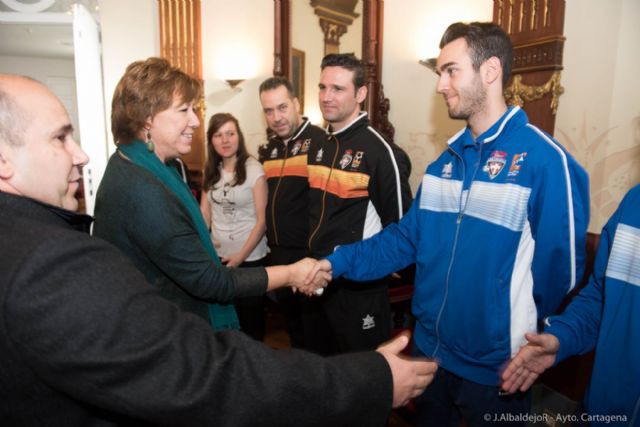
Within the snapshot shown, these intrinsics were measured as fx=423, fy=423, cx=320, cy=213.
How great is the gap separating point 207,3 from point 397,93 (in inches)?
87.2

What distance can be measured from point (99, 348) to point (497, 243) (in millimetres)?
1110

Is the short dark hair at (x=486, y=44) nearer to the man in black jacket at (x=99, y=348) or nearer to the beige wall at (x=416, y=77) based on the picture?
the man in black jacket at (x=99, y=348)

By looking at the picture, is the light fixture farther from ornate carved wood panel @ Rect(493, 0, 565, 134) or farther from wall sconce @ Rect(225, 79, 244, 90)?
wall sconce @ Rect(225, 79, 244, 90)

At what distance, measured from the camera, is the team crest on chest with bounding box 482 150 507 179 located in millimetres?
1341

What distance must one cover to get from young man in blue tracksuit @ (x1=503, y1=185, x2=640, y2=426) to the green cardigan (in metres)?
0.98

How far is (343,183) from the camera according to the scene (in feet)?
7.31

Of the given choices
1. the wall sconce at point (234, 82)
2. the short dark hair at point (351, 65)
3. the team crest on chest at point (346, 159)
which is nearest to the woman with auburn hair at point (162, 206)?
the team crest on chest at point (346, 159)

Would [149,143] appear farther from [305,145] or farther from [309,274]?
[305,145]

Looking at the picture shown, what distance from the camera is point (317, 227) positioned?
2.30 m

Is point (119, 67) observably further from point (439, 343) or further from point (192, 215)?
point (439, 343)

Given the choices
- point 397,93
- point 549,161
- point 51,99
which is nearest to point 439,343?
point 549,161

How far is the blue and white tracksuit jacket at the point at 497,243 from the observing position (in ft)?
4.11

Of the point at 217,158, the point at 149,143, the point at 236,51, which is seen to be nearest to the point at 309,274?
the point at 149,143

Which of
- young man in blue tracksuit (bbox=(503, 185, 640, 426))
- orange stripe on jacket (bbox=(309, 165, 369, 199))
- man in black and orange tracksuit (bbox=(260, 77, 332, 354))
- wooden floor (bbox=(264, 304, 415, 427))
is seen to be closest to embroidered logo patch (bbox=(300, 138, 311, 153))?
man in black and orange tracksuit (bbox=(260, 77, 332, 354))
